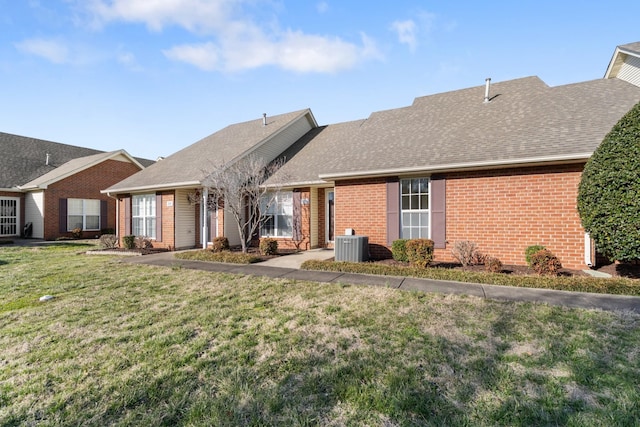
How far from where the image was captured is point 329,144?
47.6 feet

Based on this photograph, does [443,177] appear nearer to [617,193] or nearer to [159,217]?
[617,193]

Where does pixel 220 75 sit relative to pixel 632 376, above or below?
above

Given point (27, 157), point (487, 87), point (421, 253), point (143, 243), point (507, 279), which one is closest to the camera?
point (507, 279)

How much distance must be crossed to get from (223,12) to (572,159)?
9848 mm

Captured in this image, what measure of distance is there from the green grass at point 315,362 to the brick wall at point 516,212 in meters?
3.65

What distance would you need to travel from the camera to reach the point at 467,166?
8133 mm

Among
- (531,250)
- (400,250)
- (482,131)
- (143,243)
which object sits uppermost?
(482,131)

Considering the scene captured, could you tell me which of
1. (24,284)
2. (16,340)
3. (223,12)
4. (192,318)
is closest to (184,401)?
(192,318)

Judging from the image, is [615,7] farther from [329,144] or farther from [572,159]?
[329,144]

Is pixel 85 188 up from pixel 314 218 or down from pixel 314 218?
up

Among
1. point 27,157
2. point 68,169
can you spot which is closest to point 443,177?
point 68,169

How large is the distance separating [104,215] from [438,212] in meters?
21.4

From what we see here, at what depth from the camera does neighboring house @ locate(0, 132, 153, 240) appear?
1788cm

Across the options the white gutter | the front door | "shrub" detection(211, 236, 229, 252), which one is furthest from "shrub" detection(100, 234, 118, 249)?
the white gutter
